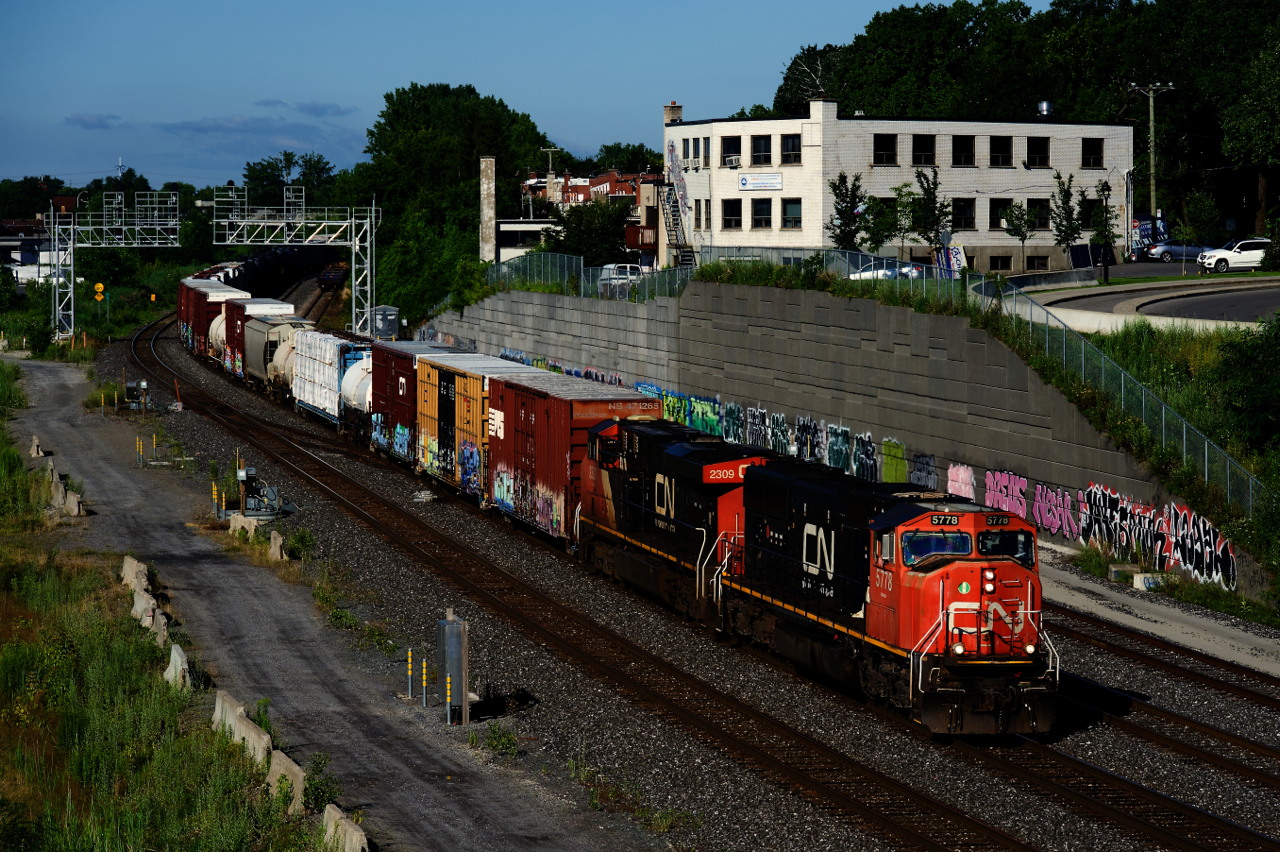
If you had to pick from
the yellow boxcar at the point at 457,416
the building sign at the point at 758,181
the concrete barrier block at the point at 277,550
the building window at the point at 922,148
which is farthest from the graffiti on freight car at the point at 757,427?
the building window at the point at 922,148

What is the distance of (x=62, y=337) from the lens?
86.5m

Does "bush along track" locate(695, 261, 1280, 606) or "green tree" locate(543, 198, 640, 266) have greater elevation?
"green tree" locate(543, 198, 640, 266)

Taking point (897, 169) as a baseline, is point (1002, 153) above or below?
above

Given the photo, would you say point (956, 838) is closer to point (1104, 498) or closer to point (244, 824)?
point (244, 824)

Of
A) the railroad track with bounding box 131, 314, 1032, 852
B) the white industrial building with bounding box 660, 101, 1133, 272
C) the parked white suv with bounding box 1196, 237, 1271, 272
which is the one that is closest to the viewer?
the railroad track with bounding box 131, 314, 1032, 852

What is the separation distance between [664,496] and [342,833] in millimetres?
12380

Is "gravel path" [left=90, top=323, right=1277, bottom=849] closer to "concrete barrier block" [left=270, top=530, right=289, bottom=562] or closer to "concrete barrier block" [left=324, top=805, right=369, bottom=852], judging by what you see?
"concrete barrier block" [left=270, top=530, right=289, bottom=562]

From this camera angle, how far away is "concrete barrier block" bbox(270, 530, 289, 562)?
32.3 m

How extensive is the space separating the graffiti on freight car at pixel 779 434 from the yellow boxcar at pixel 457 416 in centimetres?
862

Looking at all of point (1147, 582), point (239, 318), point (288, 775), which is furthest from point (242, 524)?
point (239, 318)

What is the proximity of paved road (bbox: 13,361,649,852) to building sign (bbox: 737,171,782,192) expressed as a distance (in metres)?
38.9

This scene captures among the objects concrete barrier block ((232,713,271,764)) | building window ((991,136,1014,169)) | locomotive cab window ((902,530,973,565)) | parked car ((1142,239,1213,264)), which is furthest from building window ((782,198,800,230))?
concrete barrier block ((232,713,271,764))

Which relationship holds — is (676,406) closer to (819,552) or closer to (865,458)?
(865,458)

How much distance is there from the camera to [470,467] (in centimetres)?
3756
